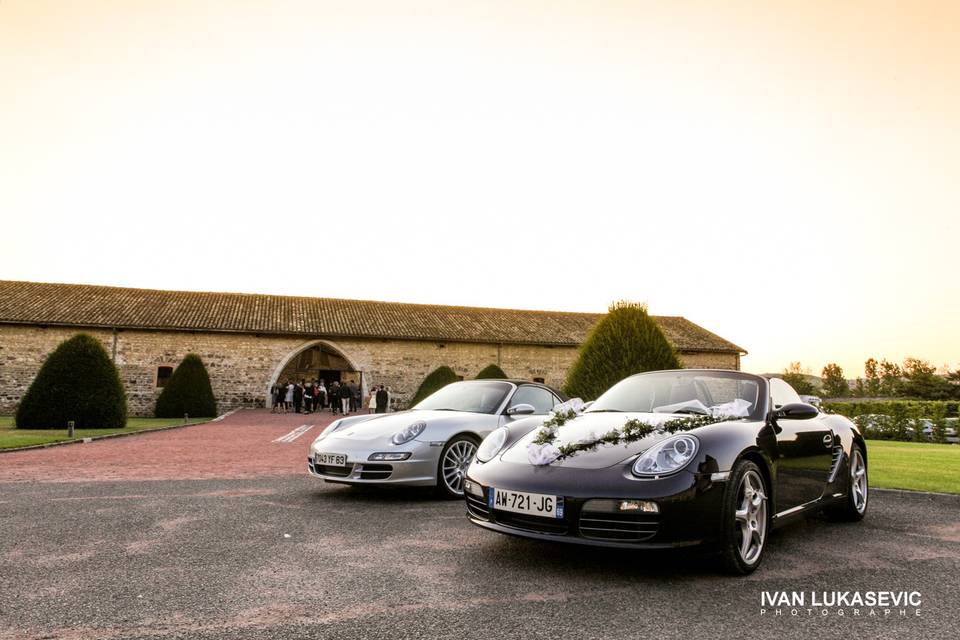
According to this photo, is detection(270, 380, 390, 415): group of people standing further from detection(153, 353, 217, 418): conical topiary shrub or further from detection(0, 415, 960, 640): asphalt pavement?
detection(0, 415, 960, 640): asphalt pavement

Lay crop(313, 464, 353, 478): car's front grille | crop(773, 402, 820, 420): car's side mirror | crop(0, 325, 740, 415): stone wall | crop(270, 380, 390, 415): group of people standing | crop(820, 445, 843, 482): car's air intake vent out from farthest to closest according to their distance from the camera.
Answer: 1. crop(270, 380, 390, 415): group of people standing
2. crop(0, 325, 740, 415): stone wall
3. crop(313, 464, 353, 478): car's front grille
4. crop(820, 445, 843, 482): car's air intake vent
5. crop(773, 402, 820, 420): car's side mirror

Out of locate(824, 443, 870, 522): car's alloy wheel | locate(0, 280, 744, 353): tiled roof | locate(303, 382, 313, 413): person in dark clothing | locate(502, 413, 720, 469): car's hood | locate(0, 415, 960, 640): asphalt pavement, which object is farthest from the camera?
locate(0, 280, 744, 353): tiled roof

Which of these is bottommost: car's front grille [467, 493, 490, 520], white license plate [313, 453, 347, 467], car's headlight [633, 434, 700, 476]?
white license plate [313, 453, 347, 467]

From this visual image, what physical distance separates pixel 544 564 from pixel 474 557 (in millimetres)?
493

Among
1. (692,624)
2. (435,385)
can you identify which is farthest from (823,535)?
(435,385)

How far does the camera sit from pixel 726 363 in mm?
39125

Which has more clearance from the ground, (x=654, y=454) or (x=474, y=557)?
(x=654, y=454)

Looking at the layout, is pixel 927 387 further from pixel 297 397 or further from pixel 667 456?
pixel 667 456

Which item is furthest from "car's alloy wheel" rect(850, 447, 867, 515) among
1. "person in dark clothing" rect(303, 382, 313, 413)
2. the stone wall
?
the stone wall

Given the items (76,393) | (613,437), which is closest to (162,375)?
(76,393)

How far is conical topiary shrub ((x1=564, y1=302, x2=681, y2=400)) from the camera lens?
13.5 m

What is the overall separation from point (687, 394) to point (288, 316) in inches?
1256

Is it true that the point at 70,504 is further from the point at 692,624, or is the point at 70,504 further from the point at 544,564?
the point at 692,624

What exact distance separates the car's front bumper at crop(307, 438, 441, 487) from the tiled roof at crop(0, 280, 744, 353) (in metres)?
26.8
